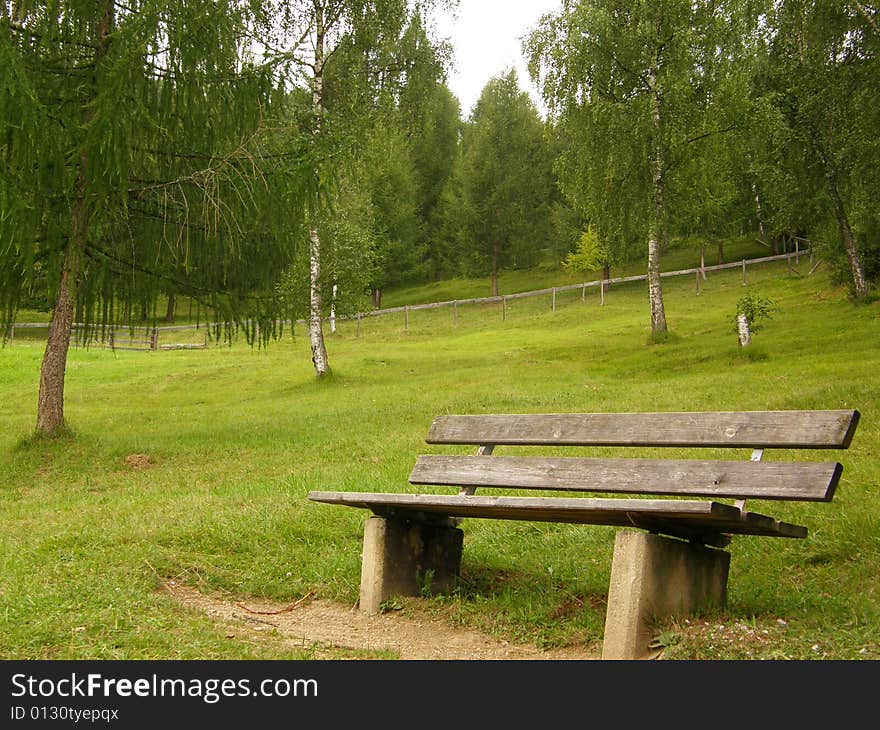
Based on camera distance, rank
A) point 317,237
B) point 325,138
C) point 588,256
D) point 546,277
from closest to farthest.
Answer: point 325,138 < point 317,237 < point 588,256 < point 546,277

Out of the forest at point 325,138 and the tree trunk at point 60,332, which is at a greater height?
the forest at point 325,138

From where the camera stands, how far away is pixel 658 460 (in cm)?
453

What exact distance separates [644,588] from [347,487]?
4576 mm

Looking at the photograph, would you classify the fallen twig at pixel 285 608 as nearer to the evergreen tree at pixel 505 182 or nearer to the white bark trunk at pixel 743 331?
the white bark trunk at pixel 743 331

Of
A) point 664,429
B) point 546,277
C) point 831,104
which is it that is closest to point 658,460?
point 664,429

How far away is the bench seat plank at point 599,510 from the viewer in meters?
3.83

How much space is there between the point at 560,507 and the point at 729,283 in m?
39.3

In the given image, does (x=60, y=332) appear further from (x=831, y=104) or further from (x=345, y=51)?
(x=831, y=104)

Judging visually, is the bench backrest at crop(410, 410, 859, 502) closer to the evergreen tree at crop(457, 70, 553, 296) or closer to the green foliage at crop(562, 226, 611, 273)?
the green foliage at crop(562, 226, 611, 273)

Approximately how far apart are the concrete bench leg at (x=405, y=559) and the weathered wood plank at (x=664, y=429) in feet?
1.99

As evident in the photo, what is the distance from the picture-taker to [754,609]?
4551 millimetres

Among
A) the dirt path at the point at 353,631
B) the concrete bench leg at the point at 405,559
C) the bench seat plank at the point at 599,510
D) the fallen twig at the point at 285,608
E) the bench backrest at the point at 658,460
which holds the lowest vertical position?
the fallen twig at the point at 285,608

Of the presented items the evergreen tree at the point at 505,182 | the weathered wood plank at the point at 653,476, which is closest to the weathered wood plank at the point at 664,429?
the weathered wood plank at the point at 653,476

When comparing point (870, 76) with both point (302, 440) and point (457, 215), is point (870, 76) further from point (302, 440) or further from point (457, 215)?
point (457, 215)
